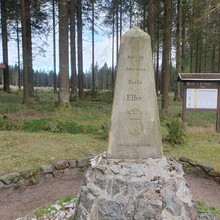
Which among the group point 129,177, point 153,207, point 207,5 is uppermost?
point 207,5

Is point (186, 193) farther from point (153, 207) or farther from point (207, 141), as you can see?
point (207, 141)

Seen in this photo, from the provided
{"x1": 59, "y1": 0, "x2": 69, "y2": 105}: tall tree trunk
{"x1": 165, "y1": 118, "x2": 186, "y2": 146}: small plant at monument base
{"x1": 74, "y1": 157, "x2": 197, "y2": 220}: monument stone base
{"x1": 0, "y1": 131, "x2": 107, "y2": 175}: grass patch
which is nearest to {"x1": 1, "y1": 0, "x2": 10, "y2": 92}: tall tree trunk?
{"x1": 59, "y1": 0, "x2": 69, "y2": 105}: tall tree trunk

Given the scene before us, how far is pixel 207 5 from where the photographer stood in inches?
332

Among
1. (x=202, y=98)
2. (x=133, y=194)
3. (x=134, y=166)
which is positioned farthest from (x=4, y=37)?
(x=133, y=194)

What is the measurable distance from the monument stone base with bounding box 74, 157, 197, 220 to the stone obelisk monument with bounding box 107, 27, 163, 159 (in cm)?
21

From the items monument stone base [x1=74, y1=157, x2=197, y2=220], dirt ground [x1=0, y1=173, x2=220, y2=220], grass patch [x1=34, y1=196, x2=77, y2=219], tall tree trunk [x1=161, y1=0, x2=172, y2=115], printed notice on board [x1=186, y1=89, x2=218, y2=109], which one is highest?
tall tree trunk [x1=161, y1=0, x2=172, y2=115]

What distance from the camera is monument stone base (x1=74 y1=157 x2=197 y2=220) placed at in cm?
288

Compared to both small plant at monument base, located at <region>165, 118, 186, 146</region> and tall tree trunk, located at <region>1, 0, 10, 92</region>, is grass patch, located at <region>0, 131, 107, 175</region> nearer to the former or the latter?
small plant at monument base, located at <region>165, 118, 186, 146</region>

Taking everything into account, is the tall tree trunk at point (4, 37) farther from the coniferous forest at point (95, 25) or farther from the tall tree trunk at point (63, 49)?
the tall tree trunk at point (63, 49)

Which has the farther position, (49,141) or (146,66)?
(49,141)

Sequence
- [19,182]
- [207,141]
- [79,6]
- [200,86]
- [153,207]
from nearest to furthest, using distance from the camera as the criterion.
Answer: [153,207], [19,182], [207,141], [200,86], [79,6]

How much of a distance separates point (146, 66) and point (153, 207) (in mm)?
1649

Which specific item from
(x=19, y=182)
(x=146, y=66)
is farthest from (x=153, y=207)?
(x=19, y=182)

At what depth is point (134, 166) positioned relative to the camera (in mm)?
3096
